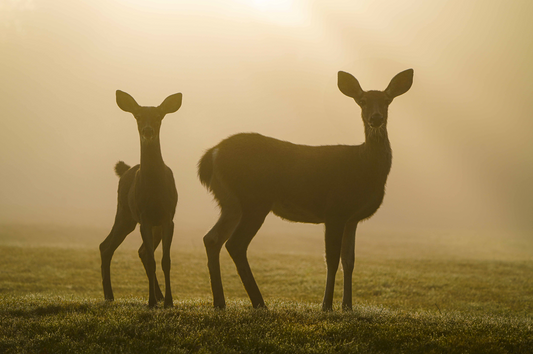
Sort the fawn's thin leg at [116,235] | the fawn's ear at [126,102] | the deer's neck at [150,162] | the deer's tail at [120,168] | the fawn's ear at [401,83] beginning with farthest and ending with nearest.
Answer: the deer's tail at [120,168] → the fawn's thin leg at [116,235] → the fawn's ear at [401,83] → the fawn's ear at [126,102] → the deer's neck at [150,162]

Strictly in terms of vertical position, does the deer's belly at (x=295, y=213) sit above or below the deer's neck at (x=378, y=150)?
below

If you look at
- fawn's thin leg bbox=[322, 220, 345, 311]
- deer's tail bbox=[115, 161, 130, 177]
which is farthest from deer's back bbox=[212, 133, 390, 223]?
deer's tail bbox=[115, 161, 130, 177]

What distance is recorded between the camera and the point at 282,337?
6.45 meters

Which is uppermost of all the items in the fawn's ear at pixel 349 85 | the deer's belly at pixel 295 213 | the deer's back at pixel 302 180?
the fawn's ear at pixel 349 85

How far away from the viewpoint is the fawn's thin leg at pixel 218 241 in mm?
8562

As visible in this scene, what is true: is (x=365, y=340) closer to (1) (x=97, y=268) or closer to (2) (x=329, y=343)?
(2) (x=329, y=343)

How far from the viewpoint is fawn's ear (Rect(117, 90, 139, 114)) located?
29.4 feet

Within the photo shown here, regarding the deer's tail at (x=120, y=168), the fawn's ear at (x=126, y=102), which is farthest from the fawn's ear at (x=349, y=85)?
the deer's tail at (x=120, y=168)

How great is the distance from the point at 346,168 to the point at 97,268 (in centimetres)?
1789

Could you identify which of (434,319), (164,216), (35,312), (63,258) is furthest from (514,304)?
(63,258)

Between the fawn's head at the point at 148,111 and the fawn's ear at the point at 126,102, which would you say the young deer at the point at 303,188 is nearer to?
the fawn's head at the point at 148,111

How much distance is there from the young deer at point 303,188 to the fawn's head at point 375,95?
18 mm

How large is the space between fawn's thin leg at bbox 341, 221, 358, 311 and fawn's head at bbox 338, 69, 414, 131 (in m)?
1.89

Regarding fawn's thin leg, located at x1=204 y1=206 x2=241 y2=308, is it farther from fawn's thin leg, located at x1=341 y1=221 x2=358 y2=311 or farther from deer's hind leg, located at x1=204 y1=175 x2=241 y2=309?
fawn's thin leg, located at x1=341 y1=221 x2=358 y2=311
